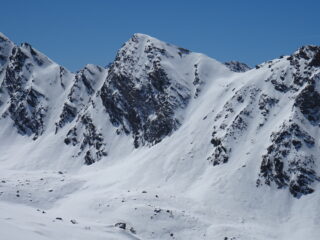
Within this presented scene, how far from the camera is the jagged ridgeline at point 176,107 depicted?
211 ft

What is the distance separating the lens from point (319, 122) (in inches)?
2623

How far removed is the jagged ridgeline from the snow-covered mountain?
27cm

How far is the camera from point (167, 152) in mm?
76062

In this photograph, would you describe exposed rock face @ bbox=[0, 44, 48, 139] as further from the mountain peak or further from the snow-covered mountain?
the mountain peak

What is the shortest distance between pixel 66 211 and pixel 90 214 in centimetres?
414

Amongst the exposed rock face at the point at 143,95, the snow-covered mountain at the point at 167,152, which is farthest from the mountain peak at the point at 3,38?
the exposed rock face at the point at 143,95

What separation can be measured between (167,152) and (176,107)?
52.1 ft

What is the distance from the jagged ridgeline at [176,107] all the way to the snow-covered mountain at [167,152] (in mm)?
270

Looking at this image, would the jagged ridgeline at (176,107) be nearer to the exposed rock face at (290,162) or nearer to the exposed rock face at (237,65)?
the exposed rock face at (290,162)

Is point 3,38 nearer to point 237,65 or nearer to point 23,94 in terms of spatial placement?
point 23,94

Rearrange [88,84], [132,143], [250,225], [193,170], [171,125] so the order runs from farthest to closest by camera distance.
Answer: [88,84] → [132,143] → [171,125] → [193,170] → [250,225]

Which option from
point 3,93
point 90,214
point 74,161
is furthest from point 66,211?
point 3,93

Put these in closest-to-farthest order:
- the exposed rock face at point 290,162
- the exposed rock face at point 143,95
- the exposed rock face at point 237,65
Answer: the exposed rock face at point 290,162
the exposed rock face at point 143,95
the exposed rock face at point 237,65

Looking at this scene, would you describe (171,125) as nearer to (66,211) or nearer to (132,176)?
(132,176)
